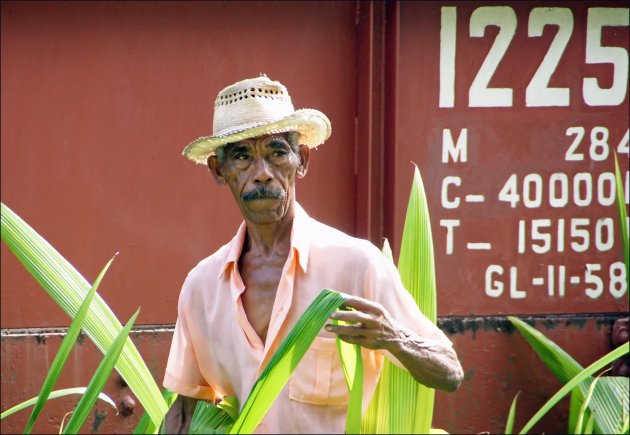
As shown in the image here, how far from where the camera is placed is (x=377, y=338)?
2.33 m

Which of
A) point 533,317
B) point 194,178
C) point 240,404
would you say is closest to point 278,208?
point 240,404

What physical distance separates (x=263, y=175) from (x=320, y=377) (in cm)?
45

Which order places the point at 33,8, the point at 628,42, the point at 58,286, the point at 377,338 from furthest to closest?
1. the point at 628,42
2. the point at 33,8
3. the point at 58,286
4. the point at 377,338

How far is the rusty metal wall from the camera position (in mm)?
4203

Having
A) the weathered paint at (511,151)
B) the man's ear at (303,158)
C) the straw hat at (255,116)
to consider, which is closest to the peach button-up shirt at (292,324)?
the man's ear at (303,158)

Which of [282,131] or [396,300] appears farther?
[282,131]

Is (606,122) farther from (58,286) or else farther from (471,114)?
(58,286)

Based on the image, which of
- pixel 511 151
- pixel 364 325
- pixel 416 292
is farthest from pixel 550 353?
pixel 364 325

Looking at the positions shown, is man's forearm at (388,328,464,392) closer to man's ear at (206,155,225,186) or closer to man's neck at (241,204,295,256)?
man's neck at (241,204,295,256)

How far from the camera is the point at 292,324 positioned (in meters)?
2.64

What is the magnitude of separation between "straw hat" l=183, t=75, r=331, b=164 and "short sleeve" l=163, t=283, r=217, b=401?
365 millimetres

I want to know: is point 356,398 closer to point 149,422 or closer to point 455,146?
point 149,422

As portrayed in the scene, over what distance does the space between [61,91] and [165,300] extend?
80 cm

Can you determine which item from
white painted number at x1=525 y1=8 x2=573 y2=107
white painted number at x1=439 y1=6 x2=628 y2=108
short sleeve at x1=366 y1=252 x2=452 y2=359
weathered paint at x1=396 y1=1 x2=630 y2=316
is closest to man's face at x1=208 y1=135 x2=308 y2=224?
short sleeve at x1=366 y1=252 x2=452 y2=359
